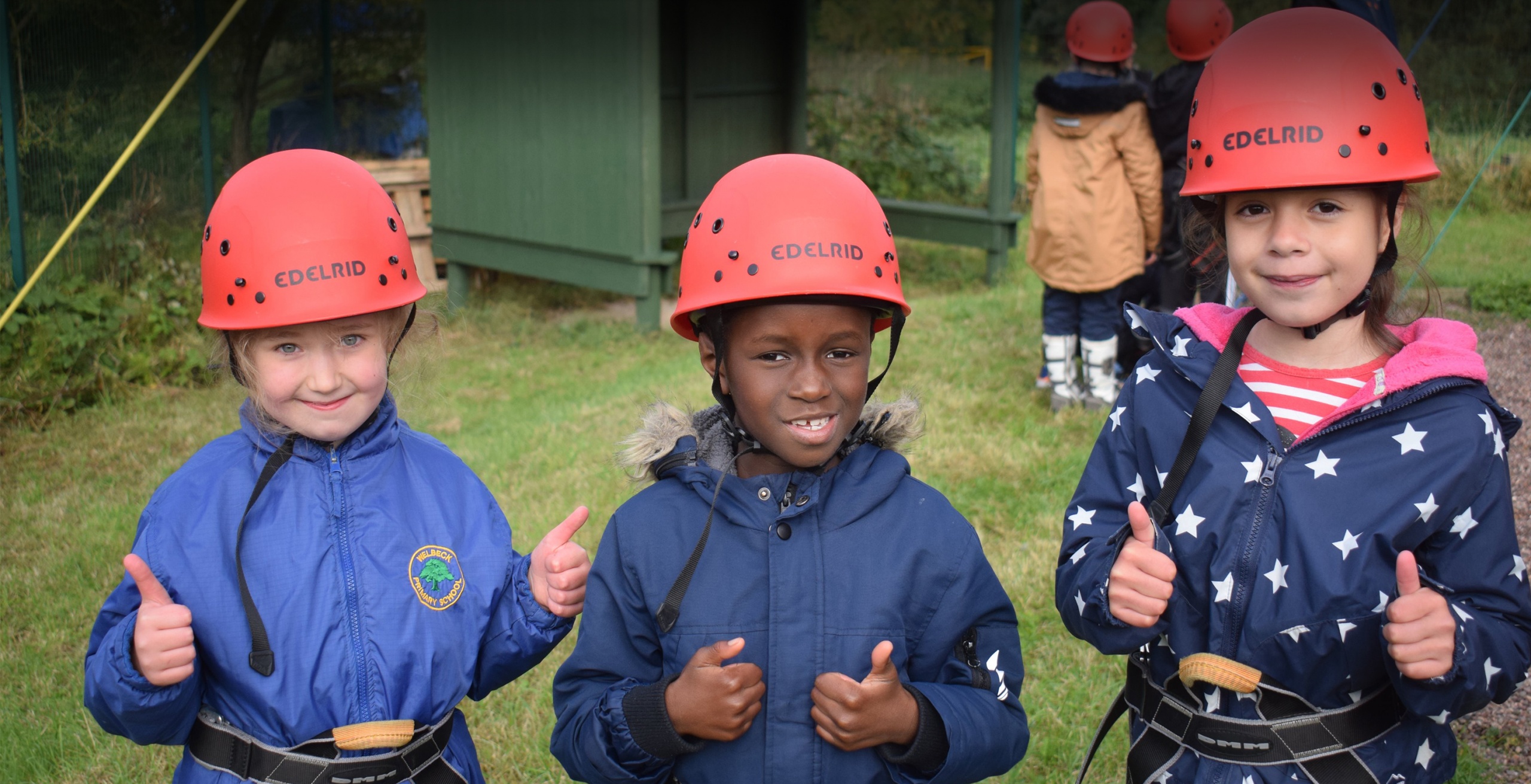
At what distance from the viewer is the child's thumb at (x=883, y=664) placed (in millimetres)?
1879

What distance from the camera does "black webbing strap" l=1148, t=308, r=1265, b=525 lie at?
210 cm

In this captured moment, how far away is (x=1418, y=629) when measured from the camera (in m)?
1.86

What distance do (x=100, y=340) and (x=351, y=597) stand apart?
18.2ft

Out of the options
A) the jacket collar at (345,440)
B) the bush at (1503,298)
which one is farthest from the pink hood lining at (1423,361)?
the bush at (1503,298)

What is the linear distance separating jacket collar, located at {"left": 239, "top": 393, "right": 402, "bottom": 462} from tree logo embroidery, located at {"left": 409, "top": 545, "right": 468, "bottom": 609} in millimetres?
212

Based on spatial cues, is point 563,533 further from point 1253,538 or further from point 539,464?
point 539,464

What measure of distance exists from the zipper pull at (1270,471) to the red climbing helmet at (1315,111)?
0.43m

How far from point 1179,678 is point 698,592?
816 millimetres

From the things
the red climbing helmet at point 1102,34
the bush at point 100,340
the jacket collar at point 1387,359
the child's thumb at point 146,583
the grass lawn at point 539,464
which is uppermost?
the red climbing helmet at point 1102,34

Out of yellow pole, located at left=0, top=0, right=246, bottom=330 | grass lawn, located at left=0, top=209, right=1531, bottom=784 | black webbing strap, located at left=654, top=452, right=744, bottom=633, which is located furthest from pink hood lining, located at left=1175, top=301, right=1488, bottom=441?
yellow pole, located at left=0, top=0, right=246, bottom=330

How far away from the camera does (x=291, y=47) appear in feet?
30.4

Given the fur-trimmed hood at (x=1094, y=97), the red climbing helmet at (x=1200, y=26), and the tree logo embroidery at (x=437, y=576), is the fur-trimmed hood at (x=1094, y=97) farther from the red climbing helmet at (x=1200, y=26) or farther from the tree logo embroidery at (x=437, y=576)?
the tree logo embroidery at (x=437, y=576)

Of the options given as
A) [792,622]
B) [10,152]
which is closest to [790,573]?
[792,622]

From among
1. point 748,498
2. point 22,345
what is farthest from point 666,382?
point 748,498
